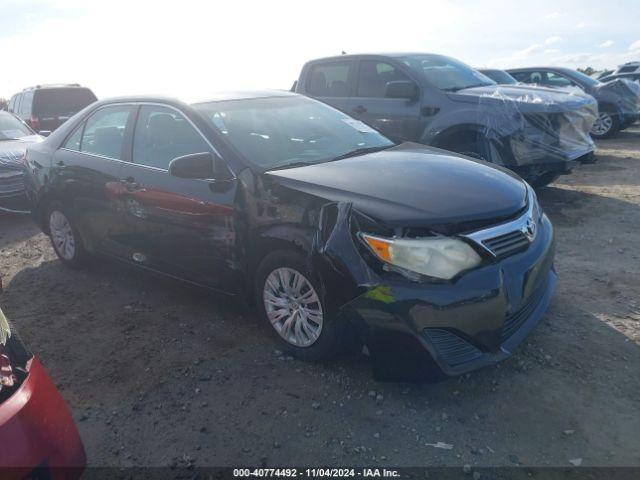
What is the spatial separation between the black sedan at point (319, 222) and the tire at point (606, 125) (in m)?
9.45

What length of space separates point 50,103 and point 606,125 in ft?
40.3

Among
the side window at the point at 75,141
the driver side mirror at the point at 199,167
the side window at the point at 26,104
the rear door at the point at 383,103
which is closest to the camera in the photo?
the driver side mirror at the point at 199,167

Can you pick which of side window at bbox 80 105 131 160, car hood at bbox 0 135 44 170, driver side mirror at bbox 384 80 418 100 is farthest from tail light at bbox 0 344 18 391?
car hood at bbox 0 135 44 170

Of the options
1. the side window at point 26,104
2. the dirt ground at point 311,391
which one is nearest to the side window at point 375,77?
the dirt ground at point 311,391

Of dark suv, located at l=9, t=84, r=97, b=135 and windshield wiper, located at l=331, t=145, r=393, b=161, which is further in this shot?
dark suv, located at l=9, t=84, r=97, b=135

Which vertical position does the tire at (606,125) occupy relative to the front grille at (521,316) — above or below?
below

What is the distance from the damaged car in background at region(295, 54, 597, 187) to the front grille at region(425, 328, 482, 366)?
10.3ft

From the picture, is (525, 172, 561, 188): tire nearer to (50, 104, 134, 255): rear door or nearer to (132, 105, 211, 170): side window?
(132, 105, 211, 170): side window

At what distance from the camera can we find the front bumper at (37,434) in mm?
1671

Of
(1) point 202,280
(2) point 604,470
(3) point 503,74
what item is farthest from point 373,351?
(3) point 503,74

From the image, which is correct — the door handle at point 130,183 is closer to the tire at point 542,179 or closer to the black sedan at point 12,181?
the black sedan at point 12,181

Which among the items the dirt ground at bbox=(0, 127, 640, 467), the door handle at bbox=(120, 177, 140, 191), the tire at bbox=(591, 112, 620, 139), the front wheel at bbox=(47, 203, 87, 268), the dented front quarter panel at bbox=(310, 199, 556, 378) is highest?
the door handle at bbox=(120, 177, 140, 191)

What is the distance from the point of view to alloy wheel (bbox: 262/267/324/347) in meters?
3.09

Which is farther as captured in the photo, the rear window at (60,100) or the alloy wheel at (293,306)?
the rear window at (60,100)
